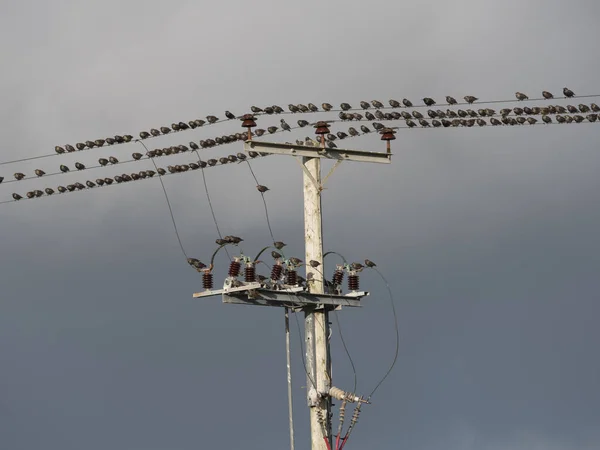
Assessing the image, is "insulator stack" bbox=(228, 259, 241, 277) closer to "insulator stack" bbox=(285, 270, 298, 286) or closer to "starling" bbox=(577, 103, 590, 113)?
"insulator stack" bbox=(285, 270, 298, 286)

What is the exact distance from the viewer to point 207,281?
156 feet

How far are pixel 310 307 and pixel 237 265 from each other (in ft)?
8.01

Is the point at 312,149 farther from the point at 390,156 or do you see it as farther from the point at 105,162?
the point at 105,162

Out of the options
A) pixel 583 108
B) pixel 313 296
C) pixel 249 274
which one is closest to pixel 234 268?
pixel 249 274

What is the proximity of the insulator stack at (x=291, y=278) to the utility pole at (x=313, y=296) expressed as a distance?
137mm

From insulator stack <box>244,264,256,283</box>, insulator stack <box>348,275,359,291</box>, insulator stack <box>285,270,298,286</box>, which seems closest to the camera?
insulator stack <box>244,264,256,283</box>

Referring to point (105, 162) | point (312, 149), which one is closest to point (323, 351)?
point (312, 149)

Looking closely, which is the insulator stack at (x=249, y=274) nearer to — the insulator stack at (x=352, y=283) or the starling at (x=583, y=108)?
the insulator stack at (x=352, y=283)

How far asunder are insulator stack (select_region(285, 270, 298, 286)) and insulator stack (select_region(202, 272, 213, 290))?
2.35 m

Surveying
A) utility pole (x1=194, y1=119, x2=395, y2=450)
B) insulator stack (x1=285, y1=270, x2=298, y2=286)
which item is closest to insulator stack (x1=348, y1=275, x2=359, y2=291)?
utility pole (x1=194, y1=119, x2=395, y2=450)

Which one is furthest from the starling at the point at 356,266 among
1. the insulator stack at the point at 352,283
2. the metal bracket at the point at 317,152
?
the metal bracket at the point at 317,152

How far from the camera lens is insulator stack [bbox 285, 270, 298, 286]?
153 feet

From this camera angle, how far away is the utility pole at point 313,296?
4609 cm

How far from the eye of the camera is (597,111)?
57219 mm
